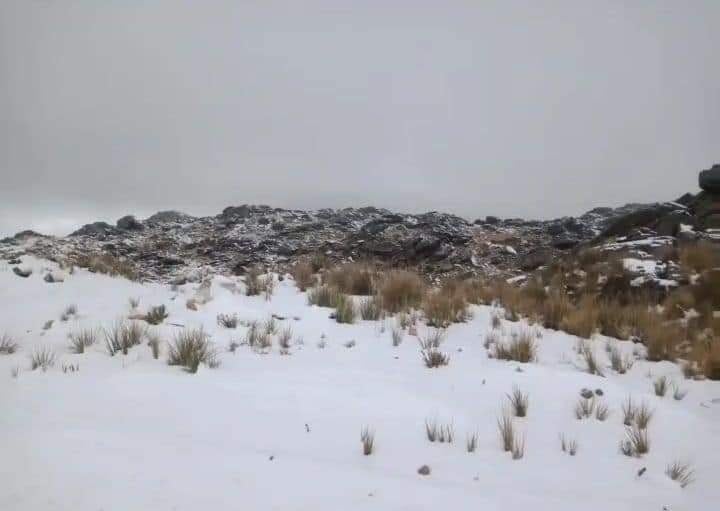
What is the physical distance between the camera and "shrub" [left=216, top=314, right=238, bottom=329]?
5.19 metres

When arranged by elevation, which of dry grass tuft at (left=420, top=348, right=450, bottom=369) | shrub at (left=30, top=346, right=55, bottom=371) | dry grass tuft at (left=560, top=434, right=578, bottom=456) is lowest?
dry grass tuft at (left=560, top=434, right=578, bottom=456)

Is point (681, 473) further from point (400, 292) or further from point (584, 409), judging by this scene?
point (400, 292)

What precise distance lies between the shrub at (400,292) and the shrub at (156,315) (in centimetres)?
316

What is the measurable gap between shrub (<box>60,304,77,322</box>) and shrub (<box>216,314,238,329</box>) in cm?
182

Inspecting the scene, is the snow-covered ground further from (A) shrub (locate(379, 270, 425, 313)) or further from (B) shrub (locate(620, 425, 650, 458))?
(A) shrub (locate(379, 270, 425, 313))

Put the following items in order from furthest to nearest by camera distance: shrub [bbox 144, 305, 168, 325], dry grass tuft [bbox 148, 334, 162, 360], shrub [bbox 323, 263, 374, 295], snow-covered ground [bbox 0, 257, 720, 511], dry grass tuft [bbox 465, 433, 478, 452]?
shrub [bbox 323, 263, 374, 295]
shrub [bbox 144, 305, 168, 325]
dry grass tuft [bbox 148, 334, 162, 360]
dry grass tuft [bbox 465, 433, 478, 452]
snow-covered ground [bbox 0, 257, 720, 511]

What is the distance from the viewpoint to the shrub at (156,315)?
5121 millimetres

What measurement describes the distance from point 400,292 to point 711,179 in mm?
9675

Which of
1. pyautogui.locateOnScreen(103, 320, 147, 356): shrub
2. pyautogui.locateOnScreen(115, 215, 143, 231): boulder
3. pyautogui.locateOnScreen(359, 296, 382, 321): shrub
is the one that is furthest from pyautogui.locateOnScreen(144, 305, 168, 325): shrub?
pyautogui.locateOnScreen(115, 215, 143, 231): boulder

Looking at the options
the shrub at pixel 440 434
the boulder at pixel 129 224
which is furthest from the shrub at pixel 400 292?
the boulder at pixel 129 224

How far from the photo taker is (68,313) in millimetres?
5312

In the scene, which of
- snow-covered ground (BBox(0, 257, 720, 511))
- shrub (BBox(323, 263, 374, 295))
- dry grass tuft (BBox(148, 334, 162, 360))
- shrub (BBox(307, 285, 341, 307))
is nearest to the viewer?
snow-covered ground (BBox(0, 257, 720, 511))

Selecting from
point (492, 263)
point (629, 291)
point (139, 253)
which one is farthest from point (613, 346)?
point (139, 253)

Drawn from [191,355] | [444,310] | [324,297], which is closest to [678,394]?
[444,310]
